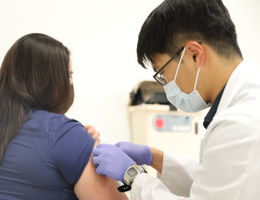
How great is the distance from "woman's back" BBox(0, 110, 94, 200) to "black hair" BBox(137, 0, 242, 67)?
42cm

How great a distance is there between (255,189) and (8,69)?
946 mm

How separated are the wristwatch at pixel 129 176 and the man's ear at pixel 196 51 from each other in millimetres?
445

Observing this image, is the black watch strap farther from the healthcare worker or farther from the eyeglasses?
the eyeglasses

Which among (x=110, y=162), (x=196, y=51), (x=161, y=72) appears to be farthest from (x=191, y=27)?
(x=110, y=162)

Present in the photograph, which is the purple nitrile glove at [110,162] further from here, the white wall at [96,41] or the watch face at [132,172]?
the white wall at [96,41]

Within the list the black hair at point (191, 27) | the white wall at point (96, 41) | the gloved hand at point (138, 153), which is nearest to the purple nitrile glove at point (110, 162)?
the gloved hand at point (138, 153)

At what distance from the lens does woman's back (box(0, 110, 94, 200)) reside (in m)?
1.07

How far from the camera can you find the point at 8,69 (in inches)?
48.9

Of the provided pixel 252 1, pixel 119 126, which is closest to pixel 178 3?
pixel 119 126

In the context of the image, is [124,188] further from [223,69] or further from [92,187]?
[223,69]

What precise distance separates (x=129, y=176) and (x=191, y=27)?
571 mm

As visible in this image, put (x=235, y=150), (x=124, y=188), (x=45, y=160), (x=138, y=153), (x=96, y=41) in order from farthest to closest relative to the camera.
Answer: (x=96, y=41) → (x=138, y=153) → (x=124, y=188) → (x=45, y=160) → (x=235, y=150)

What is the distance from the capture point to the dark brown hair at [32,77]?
1191mm

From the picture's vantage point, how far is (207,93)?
115cm
